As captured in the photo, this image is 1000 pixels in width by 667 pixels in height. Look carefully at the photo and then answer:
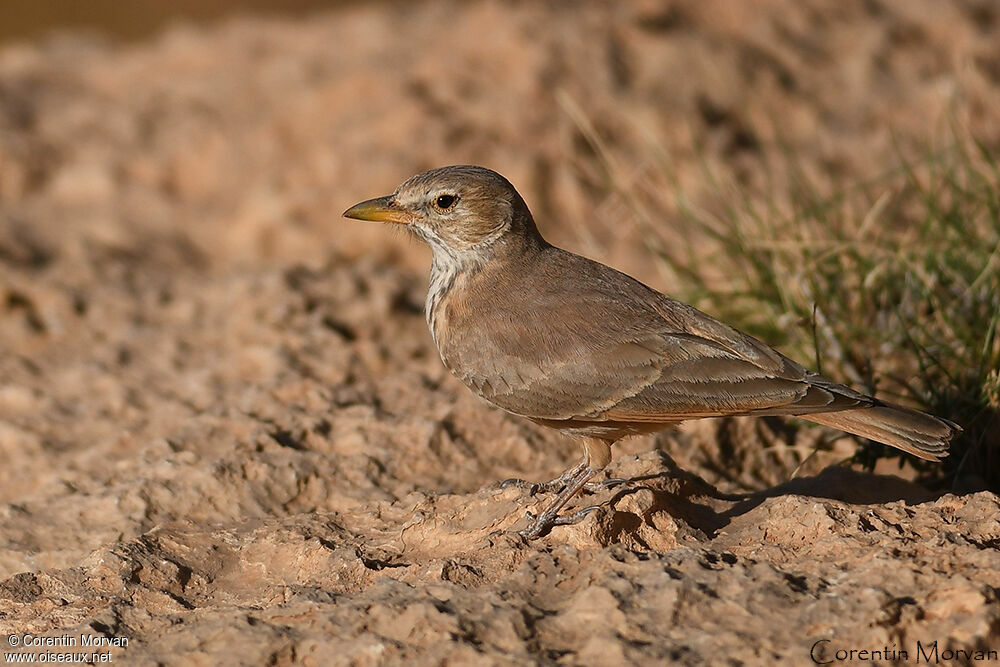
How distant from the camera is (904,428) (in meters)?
3.63

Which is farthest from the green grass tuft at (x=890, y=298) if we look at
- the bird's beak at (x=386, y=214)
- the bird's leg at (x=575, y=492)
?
the bird's beak at (x=386, y=214)

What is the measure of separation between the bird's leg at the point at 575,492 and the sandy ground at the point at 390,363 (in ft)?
0.28

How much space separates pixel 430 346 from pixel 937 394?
8.58 feet

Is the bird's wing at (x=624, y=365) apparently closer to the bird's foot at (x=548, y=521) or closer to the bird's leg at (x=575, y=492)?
the bird's leg at (x=575, y=492)

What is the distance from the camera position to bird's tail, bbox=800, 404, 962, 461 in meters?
3.62

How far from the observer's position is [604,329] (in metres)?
4.04

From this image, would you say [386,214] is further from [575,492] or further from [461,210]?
[575,492]

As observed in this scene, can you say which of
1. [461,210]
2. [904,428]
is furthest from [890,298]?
[461,210]

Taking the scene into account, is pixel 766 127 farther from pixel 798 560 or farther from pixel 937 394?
pixel 798 560

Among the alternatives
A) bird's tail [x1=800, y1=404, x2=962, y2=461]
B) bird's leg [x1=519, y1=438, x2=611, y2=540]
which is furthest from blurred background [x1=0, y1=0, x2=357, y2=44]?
bird's tail [x1=800, y1=404, x2=962, y2=461]

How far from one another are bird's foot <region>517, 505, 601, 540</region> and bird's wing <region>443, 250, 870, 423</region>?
17.5 inches

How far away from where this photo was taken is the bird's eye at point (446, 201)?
4547mm

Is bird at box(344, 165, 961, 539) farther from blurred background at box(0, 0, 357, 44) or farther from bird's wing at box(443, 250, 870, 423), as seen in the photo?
blurred background at box(0, 0, 357, 44)

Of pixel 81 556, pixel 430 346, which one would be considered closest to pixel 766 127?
pixel 430 346
